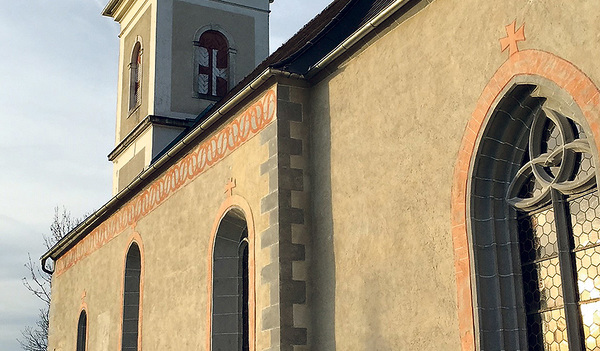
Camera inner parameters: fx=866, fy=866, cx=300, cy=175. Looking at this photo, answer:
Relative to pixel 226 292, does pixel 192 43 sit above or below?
above

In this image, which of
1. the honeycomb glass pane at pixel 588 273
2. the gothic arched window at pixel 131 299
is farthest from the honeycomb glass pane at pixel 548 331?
the gothic arched window at pixel 131 299

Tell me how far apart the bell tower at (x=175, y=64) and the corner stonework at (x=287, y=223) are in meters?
7.86

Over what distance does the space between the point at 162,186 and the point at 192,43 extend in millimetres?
5950

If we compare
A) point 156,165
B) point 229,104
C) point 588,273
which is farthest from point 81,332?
point 588,273

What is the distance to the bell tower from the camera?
→ 755 inches

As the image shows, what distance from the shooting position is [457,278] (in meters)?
8.13

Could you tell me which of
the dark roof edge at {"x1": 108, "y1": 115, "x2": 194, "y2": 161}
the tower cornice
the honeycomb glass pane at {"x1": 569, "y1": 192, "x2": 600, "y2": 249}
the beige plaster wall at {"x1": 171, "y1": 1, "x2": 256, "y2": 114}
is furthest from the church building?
the tower cornice

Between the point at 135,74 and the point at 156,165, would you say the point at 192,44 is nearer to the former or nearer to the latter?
the point at 135,74

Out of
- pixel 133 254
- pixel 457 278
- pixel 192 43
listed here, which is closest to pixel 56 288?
pixel 133 254

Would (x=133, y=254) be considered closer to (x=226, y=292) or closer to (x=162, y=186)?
(x=162, y=186)

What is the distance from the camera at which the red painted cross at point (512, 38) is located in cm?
782

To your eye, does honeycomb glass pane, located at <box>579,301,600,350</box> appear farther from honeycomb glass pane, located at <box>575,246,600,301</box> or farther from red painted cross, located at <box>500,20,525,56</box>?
red painted cross, located at <box>500,20,525,56</box>

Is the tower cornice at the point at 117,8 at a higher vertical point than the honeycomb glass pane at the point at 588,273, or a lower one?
higher

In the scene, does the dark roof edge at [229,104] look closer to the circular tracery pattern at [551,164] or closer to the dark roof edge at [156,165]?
the dark roof edge at [156,165]
